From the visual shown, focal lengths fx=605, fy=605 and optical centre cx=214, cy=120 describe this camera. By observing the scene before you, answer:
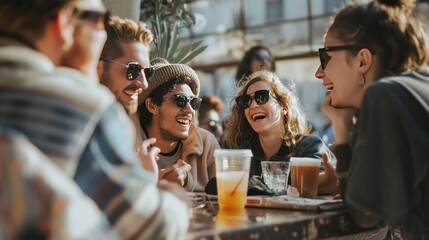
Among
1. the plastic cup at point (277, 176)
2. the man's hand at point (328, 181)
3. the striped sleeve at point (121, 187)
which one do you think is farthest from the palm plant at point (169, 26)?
the striped sleeve at point (121, 187)

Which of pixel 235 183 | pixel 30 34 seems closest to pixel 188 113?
pixel 235 183

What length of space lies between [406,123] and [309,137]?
1.47 meters

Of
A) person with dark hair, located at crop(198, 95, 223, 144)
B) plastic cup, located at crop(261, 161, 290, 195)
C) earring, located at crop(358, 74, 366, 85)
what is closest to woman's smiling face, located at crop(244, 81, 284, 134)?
plastic cup, located at crop(261, 161, 290, 195)

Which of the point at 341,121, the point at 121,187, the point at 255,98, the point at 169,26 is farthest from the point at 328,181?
the point at 169,26

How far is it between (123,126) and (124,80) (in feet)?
5.31

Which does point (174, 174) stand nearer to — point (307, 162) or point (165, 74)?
point (307, 162)

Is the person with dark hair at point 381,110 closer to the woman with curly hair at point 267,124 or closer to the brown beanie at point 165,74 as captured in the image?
the woman with curly hair at point 267,124

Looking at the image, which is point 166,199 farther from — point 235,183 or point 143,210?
point 235,183

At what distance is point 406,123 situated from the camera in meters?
1.85

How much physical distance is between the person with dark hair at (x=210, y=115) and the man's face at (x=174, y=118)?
2147mm

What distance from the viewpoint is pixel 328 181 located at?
2582 millimetres

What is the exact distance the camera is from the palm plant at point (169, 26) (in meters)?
4.11

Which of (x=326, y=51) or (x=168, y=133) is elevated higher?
(x=326, y=51)

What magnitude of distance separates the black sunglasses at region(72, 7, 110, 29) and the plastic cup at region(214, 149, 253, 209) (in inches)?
30.1
